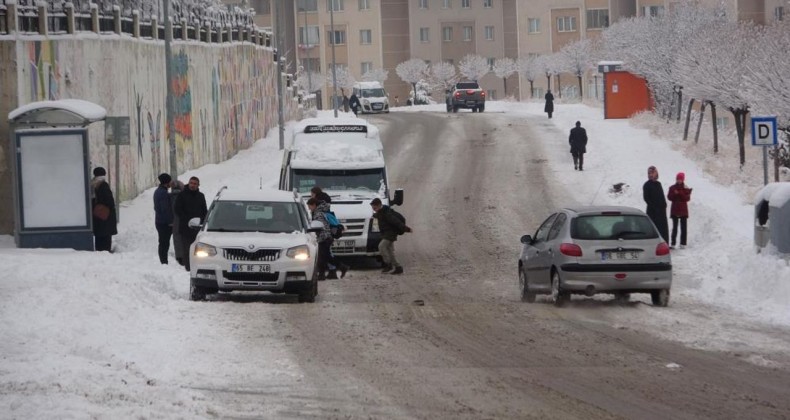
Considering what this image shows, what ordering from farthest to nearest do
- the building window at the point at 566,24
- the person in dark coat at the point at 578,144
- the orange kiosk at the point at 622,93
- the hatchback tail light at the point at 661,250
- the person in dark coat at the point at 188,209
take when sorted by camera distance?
1. the building window at the point at 566,24
2. the orange kiosk at the point at 622,93
3. the person in dark coat at the point at 578,144
4. the person in dark coat at the point at 188,209
5. the hatchback tail light at the point at 661,250

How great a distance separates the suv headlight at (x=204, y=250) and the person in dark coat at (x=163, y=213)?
5.33m

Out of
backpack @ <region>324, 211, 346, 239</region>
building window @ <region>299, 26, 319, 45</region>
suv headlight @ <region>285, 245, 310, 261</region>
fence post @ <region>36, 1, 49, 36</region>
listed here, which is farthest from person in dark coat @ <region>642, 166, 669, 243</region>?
building window @ <region>299, 26, 319, 45</region>

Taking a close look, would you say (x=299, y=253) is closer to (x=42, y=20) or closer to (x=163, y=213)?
(x=163, y=213)

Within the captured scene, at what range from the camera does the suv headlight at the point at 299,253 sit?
2097 centimetres

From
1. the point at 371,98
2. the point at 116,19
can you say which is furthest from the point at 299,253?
the point at 371,98

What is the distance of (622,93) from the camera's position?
6272 centimetres

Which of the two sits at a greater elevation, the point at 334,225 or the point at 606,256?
the point at 334,225

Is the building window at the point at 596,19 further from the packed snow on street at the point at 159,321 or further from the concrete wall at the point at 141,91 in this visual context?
the packed snow on street at the point at 159,321

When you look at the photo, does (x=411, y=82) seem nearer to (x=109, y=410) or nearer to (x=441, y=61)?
(x=441, y=61)

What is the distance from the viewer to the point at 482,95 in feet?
257

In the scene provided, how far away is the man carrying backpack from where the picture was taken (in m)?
27.4

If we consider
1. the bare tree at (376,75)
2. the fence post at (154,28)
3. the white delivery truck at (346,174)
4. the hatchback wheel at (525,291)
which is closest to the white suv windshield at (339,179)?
the white delivery truck at (346,174)

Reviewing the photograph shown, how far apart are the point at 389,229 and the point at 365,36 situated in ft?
319

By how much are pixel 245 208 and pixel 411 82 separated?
319 ft
